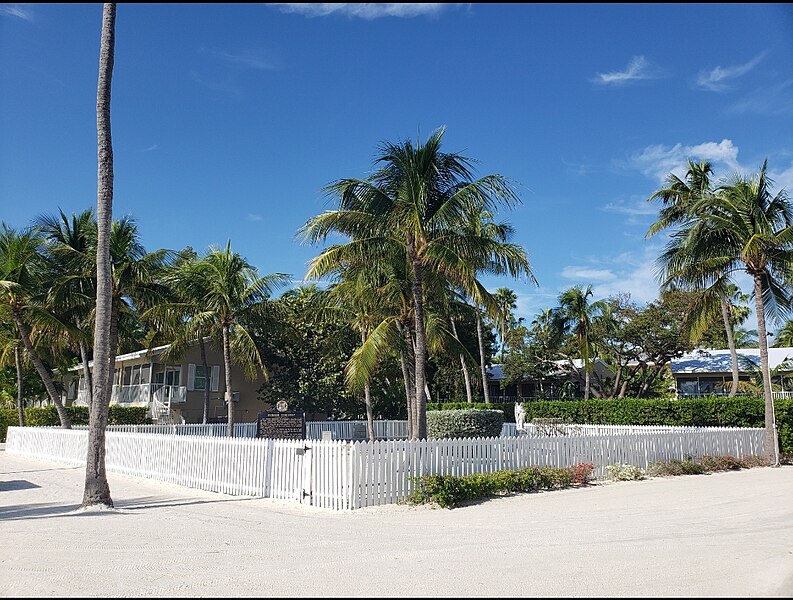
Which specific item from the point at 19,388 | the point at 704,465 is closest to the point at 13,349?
the point at 19,388

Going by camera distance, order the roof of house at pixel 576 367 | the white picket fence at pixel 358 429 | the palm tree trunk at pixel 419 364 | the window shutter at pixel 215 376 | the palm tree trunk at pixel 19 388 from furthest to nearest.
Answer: the roof of house at pixel 576 367 → the window shutter at pixel 215 376 → the palm tree trunk at pixel 19 388 → the white picket fence at pixel 358 429 → the palm tree trunk at pixel 419 364

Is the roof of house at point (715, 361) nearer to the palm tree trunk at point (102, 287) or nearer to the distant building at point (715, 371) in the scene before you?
the distant building at point (715, 371)

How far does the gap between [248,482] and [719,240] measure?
16.3 m

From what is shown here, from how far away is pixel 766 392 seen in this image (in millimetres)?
20156

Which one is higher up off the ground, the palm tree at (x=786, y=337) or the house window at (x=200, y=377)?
the palm tree at (x=786, y=337)

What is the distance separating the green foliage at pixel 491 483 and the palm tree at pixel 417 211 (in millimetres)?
2984

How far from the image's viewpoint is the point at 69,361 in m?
42.1

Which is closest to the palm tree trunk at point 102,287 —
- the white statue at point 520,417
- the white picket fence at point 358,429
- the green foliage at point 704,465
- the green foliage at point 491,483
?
the green foliage at point 491,483

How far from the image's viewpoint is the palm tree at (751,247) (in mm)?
19875

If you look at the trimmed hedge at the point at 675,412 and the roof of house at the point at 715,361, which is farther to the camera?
the roof of house at the point at 715,361

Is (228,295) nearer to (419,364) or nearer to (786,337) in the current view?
(419,364)

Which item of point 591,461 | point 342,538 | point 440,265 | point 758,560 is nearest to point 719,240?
point 591,461

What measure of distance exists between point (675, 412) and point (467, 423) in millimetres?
8983

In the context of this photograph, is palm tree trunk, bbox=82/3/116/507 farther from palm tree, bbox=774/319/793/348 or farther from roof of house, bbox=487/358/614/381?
palm tree, bbox=774/319/793/348
